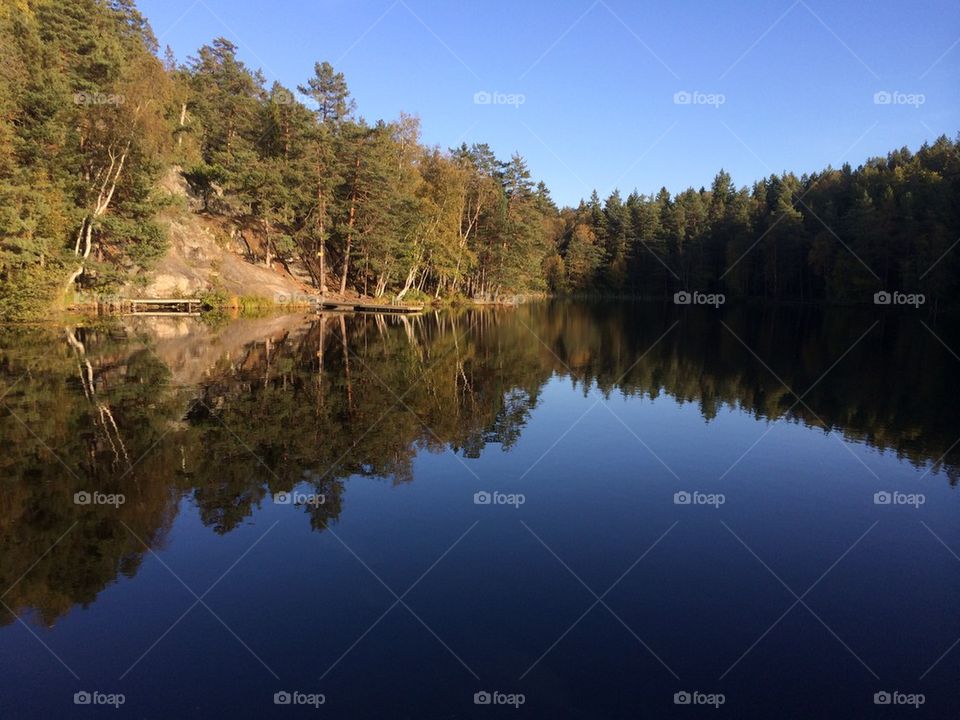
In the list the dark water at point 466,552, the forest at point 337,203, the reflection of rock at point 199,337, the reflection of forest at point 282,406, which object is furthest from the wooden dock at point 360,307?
the dark water at point 466,552

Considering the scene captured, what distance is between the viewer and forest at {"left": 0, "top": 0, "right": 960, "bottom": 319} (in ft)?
122

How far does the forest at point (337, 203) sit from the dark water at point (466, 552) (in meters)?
23.4

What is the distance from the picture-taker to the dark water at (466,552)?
635cm

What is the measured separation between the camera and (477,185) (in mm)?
79688

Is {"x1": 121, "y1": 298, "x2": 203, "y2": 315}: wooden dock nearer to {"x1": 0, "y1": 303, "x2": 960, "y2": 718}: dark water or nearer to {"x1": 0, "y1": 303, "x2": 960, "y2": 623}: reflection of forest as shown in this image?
{"x1": 0, "y1": 303, "x2": 960, "y2": 623}: reflection of forest

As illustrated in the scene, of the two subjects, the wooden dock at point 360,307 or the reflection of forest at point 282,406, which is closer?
the reflection of forest at point 282,406

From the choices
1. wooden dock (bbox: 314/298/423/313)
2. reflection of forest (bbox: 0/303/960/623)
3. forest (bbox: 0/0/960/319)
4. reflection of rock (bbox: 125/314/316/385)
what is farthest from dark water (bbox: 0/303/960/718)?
wooden dock (bbox: 314/298/423/313)

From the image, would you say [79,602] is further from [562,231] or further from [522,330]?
[562,231]

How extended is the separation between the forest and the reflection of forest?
366 inches

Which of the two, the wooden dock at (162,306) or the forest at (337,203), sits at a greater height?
the forest at (337,203)

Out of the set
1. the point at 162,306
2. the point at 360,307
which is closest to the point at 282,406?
the point at 162,306

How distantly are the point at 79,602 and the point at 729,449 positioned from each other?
548 inches

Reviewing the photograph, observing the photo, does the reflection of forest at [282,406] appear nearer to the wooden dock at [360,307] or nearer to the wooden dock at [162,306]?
the wooden dock at [162,306]

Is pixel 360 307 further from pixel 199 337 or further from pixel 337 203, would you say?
pixel 199 337
